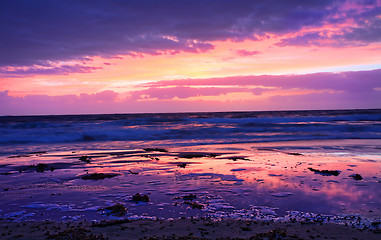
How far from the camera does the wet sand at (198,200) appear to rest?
4.78 metres

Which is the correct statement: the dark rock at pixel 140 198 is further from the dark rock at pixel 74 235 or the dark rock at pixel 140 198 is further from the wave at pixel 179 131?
the wave at pixel 179 131

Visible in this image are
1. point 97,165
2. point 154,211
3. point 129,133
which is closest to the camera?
point 154,211

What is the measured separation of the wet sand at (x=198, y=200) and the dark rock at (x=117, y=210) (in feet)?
0.06

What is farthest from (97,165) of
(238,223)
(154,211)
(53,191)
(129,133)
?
(129,133)

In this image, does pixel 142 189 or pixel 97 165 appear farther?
pixel 97 165

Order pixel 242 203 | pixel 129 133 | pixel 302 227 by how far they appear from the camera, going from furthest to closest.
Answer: pixel 129 133 < pixel 242 203 < pixel 302 227

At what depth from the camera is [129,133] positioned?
30.2 meters

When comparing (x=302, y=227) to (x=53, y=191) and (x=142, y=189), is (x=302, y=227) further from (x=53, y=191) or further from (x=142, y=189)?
(x=53, y=191)

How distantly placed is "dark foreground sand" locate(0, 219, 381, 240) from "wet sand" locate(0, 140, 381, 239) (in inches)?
0.6

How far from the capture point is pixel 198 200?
6.32 metres

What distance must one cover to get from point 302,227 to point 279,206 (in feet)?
3.47

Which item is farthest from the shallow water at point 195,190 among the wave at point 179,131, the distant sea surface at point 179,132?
the wave at point 179,131

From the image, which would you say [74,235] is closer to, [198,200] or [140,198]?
[140,198]

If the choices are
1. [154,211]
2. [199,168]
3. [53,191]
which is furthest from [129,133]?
[154,211]
